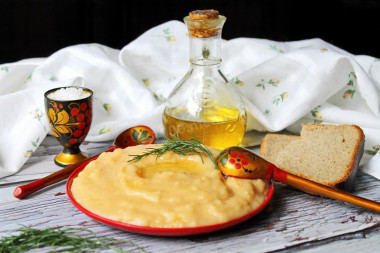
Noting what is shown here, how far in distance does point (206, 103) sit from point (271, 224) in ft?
1.96

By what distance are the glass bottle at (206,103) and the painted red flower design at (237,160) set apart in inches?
12.6

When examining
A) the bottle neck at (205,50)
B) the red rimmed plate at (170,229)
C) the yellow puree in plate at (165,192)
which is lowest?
the red rimmed plate at (170,229)

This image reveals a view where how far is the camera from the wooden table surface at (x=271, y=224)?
1338 millimetres

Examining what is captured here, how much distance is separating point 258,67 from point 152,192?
3.36 ft

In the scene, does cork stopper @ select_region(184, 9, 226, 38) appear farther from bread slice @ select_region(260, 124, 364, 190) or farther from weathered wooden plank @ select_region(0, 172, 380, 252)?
weathered wooden plank @ select_region(0, 172, 380, 252)

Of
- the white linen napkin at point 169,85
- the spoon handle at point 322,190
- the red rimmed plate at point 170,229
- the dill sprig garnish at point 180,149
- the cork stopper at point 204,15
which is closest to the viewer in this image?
the red rimmed plate at point 170,229

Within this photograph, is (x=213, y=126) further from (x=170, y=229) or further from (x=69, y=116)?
(x=170, y=229)

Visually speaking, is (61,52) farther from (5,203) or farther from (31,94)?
(5,203)

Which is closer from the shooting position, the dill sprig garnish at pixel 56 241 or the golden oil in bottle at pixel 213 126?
the dill sprig garnish at pixel 56 241

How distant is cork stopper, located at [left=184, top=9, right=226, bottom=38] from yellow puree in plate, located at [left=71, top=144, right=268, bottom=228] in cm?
47

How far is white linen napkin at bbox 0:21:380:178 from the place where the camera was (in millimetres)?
2029

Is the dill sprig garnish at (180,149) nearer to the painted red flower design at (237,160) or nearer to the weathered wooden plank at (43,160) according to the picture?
the painted red flower design at (237,160)

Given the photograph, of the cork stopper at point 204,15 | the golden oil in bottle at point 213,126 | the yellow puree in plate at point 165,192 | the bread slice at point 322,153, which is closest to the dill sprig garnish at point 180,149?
the yellow puree in plate at point 165,192

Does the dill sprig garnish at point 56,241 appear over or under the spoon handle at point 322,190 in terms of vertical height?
under
